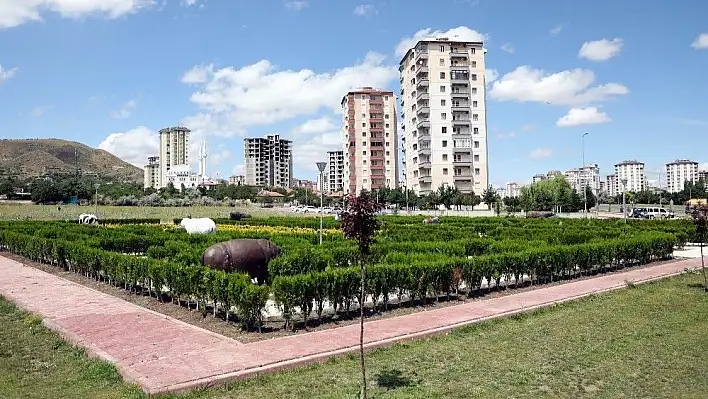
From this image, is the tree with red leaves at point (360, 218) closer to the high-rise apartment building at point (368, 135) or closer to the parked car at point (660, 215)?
the parked car at point (660, 215)

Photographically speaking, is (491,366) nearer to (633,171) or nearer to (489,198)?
(489,198)

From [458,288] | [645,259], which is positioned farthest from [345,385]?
[645,259]

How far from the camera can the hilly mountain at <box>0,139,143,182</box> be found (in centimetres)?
13862

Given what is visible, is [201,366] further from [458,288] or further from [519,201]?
[519,201]

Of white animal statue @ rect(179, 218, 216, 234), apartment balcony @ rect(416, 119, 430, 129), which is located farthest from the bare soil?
apartment balcony @ rect(416, 119, 430, 129)

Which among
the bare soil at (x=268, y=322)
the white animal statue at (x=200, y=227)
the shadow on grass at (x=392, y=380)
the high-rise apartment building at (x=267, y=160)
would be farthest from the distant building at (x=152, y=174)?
the shadow on grass at (x=392, y=380)

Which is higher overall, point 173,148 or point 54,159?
point 173,148

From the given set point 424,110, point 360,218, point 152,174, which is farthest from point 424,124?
point 152,174

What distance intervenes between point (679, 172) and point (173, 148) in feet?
516

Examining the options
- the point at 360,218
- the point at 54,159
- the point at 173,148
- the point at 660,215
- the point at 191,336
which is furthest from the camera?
the point at 173,148

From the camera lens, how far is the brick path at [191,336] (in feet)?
24.0

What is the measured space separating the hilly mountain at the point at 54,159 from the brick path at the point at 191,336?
138465 millimetres

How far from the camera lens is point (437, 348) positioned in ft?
28.1

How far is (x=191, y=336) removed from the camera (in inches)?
366
